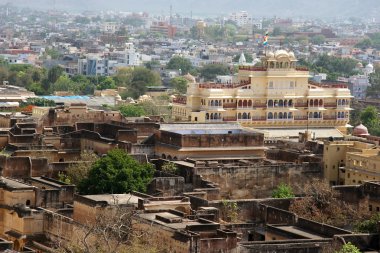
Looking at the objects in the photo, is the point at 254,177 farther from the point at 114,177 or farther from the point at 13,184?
the point at 13,184

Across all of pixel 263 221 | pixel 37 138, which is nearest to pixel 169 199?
pixel 263 221

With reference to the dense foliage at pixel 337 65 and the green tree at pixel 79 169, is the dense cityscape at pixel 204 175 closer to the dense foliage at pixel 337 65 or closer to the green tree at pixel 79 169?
the green tree at pixel 79 169

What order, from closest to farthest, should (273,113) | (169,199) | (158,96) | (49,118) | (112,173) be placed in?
1. (169,199)
2. (112,173)
3. (49,118)
4. (273,113)
5. (158,96)

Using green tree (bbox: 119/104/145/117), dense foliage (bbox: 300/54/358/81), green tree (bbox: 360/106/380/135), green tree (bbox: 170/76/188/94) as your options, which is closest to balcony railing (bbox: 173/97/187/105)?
green tree (bbox: 119/104/145/117)

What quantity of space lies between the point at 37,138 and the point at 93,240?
2151 centimetres

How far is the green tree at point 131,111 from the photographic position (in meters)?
98.8

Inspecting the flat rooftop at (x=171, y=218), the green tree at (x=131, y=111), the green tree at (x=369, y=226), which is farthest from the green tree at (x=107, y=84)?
the flat rooftop at (x=171, y=218)

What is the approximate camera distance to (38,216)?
5462cm

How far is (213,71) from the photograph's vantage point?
17025cm

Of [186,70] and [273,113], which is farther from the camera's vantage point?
[186,70]

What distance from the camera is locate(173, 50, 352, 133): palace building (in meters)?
86.4

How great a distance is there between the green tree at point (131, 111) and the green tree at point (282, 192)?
34469 mm

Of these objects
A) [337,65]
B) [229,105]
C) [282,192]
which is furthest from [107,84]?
[282,192]

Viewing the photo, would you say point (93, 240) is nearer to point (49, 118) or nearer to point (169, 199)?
point (169, 199)
